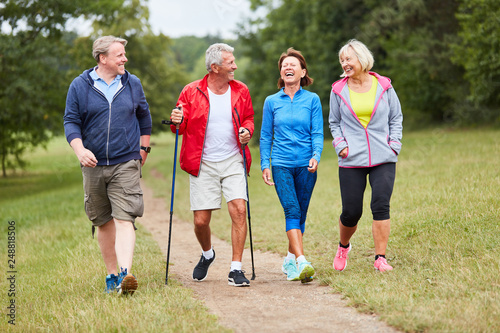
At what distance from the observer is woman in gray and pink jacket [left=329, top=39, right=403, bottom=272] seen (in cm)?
572

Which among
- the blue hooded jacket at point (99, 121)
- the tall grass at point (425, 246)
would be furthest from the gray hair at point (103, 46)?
the tall grass at point (425, 246)

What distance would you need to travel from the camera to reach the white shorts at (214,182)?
19.6 ft

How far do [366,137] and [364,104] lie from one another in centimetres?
34

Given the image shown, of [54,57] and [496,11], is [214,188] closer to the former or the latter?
[496,11]

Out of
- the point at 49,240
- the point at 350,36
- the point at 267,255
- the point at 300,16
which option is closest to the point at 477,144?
the point at 267,255

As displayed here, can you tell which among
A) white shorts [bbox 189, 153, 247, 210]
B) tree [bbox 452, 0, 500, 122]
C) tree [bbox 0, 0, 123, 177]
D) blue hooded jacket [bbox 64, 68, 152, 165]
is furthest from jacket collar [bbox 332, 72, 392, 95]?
tree [bbox 0, 0, 123, 177]

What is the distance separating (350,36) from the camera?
34906 millimetres

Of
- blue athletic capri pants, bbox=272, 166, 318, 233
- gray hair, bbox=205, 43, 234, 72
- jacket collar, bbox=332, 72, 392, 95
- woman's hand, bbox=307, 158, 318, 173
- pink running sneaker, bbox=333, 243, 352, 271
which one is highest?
gray hair, bbox=205, 43, 234, 72

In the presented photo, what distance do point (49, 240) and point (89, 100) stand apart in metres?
6.27

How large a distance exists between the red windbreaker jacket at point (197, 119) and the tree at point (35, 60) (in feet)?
52.9

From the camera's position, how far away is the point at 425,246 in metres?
6.51

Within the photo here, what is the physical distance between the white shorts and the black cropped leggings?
42.2 inches

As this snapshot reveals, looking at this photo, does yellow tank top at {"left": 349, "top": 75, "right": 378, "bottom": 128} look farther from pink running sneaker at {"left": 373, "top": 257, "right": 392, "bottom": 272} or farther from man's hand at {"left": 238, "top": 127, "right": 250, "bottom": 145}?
pink running sneaker at {"left": 373, "top": 257, "right": 392, "bottom": 272}

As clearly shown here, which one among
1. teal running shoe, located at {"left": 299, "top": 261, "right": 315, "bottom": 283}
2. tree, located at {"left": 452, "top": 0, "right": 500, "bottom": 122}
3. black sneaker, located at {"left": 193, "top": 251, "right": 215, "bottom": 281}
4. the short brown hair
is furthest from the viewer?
tree, located at {"left": 452, "top": 0, "right": 500, "bottom": 122}
